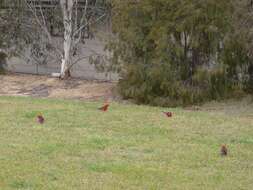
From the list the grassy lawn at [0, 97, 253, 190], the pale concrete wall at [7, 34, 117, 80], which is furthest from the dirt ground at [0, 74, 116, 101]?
the grassy lawn at [0, 97, 253, 190]

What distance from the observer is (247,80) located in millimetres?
14305

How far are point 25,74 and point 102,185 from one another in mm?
13093

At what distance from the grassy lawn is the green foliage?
1.33 meters

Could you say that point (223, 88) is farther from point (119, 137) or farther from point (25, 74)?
point (25, 74)

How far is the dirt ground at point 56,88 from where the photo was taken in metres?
15.2

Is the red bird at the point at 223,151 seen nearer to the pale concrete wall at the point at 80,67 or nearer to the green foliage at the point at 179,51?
the green foliage at the point at 179,51

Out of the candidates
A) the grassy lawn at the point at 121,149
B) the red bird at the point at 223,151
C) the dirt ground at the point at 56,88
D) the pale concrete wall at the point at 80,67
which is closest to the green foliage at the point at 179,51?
the dirt ground at the point at 56,88

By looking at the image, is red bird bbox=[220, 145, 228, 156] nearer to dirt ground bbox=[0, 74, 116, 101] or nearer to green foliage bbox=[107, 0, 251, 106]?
green foliage bbox=[107, 0, 251, 106]

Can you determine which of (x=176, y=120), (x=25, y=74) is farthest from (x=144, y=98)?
(x=25, y=74)

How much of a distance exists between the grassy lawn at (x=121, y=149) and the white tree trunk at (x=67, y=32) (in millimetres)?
5367

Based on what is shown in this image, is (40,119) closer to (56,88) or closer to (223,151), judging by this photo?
(223,151)

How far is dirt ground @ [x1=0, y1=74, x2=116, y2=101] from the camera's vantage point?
15.2 m

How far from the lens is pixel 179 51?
1380 centimetres

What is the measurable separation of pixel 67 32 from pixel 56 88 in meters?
2.21
